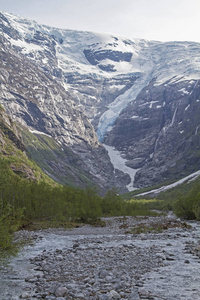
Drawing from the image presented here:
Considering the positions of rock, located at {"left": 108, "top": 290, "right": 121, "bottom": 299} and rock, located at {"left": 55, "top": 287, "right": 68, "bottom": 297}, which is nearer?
rock, located at {"left": 108, "top": 290, "right": 121, "bottom": 299}

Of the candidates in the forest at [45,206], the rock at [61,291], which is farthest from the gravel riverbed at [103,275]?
the forest at [45,206]

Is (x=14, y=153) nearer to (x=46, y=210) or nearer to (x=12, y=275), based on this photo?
(x=46, y=210)

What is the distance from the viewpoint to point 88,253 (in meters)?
28.6

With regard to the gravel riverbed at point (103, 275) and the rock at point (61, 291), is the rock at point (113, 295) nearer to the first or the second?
the gravel riverbed at point (103, 275)

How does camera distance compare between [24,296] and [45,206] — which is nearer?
[24,296]

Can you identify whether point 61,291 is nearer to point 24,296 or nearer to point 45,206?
point 24,296

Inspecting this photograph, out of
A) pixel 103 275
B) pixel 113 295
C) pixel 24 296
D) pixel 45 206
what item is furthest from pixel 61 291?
pixel 45 206

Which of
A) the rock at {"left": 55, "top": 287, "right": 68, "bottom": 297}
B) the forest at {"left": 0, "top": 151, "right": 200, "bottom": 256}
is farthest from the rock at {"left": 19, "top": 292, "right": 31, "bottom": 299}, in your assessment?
the forest at {"left": 0, "top": 151, "right": 200, "bottom": 256}

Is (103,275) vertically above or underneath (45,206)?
underneath

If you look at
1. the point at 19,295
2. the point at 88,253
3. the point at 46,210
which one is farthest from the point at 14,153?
the point at 19,295

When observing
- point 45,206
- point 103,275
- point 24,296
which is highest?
point 45,206

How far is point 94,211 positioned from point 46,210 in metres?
14.5

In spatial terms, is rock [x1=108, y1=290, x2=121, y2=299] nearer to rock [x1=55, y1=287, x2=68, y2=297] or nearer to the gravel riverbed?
the gravel riverbed

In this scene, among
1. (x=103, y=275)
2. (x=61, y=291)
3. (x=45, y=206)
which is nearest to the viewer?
(x=61, y=291)
